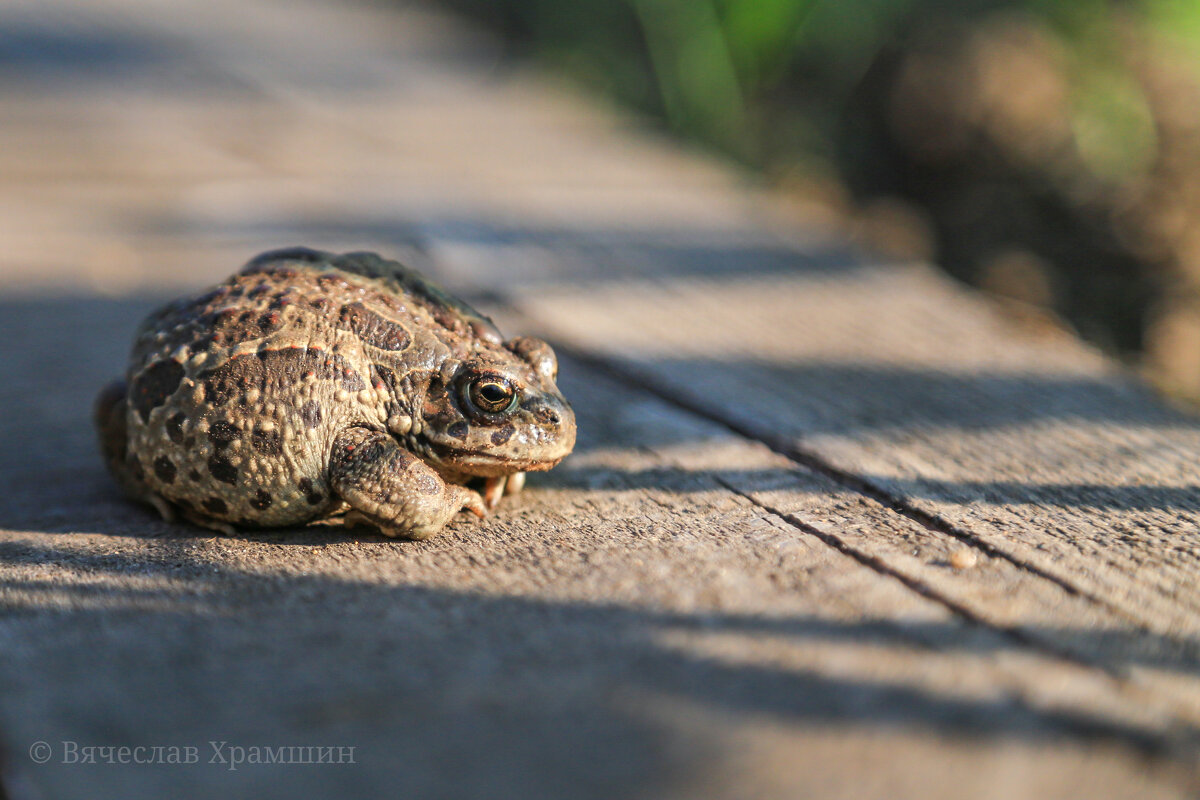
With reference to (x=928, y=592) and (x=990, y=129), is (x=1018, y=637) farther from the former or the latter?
(x=990, y=129)

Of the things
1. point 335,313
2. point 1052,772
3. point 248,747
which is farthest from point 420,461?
point 1052,772

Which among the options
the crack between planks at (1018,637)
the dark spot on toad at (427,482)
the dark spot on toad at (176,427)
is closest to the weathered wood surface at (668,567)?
the crack between planks at (1018,637)

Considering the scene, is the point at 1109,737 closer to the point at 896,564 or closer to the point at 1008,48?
the point at 896,564

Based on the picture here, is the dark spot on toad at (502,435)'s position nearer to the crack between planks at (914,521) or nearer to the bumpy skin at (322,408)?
the bumpy skin at (322,408)

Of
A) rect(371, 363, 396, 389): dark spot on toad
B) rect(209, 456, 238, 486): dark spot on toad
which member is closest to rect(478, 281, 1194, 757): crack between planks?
rect(371, 363, 396, 389): dark spot on toad

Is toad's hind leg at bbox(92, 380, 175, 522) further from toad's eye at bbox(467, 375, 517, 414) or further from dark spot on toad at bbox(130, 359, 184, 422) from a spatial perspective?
toad's eye at bbox(467, 375, 517, 414)

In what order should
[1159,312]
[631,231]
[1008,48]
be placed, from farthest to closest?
1. [1008,48]
2. [1159,312]
3. [631,231]
